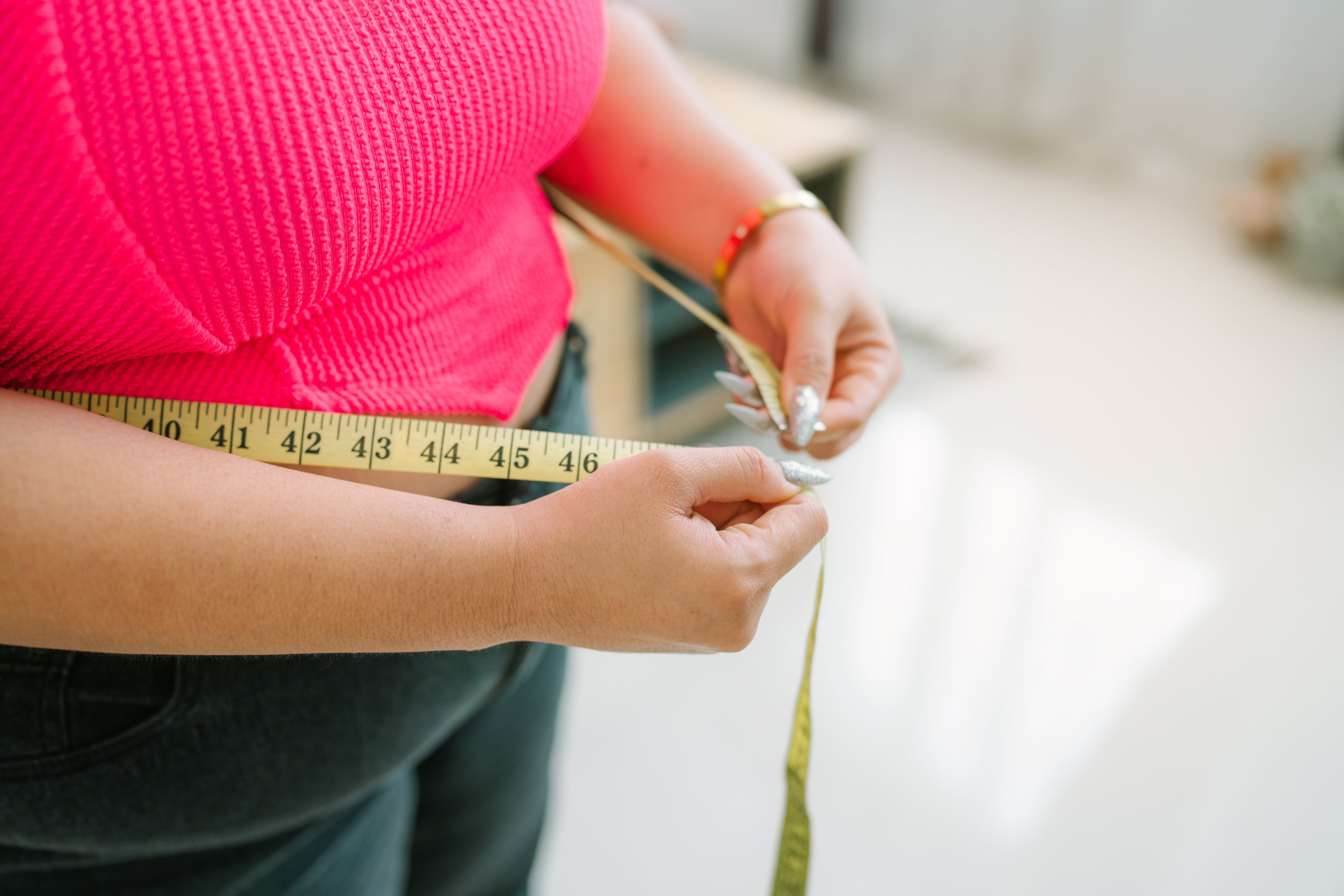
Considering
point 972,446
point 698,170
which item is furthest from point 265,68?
point 972,446

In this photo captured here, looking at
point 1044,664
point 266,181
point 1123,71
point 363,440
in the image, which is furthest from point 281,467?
point 1123,71

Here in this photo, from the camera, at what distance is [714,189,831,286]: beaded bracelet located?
75 centimetres

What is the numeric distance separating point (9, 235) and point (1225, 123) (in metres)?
3.42

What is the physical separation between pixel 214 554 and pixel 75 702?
180 millimetres

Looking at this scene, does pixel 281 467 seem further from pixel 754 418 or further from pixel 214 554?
pixel 754 418

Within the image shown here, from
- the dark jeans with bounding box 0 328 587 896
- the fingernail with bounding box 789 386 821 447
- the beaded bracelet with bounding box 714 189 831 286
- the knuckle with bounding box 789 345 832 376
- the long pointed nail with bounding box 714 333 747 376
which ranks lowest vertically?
the dark jeans with bounding box 0 328 587 896

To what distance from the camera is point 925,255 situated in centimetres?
291

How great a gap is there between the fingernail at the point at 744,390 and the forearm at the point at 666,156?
14 centimetres

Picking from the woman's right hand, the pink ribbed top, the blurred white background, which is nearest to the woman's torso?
the pink ribbed top

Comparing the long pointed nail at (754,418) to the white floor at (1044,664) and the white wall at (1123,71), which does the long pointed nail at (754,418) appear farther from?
the white wall at (1123,71)

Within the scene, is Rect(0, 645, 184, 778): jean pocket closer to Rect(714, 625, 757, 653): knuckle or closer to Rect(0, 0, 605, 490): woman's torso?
Rect(0, 0, 605, 490): woman's torso

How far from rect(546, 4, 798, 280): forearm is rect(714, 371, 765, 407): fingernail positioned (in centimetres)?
14

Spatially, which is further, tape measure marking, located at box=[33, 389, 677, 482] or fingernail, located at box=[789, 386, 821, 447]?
fingernail, located at box=[789, 386, 821, 447]

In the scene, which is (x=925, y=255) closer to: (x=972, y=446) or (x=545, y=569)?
(x=972, y=446)
